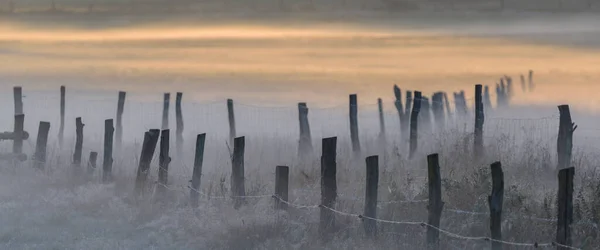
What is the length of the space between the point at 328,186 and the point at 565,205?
4.06 meters

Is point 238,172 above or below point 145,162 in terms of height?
below

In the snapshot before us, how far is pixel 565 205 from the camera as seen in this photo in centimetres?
1227

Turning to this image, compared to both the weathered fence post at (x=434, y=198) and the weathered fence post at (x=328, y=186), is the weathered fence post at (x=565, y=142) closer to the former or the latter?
the weathered fence post at (x=328, y=186)

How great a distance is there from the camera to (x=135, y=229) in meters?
16.2

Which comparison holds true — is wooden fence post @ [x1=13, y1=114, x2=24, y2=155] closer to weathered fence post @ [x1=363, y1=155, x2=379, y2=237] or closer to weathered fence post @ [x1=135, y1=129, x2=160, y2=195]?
weathered fence post @ [x1=135, y1=129, x2=160, y2=195]

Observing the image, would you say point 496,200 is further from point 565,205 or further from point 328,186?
point 328,186

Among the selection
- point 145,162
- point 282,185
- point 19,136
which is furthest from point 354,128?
point 282,185

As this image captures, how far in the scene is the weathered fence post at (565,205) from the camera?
12.2 metres

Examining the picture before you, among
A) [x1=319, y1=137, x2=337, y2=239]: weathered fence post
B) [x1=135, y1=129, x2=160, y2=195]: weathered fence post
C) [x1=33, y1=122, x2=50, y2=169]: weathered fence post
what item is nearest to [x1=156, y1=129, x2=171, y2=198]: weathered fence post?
[x1=135, y1=129, x2=160, y2=195]: weathered fence post

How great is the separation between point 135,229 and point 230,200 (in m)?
1.86

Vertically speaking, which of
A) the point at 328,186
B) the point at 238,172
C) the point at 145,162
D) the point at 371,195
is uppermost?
the point at 145,162

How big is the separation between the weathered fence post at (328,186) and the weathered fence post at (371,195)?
62cm

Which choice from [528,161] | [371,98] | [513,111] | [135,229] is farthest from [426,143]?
[371,98]

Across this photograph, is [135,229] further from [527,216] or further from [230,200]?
[527,216]
